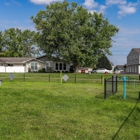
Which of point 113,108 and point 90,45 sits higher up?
point 90,45

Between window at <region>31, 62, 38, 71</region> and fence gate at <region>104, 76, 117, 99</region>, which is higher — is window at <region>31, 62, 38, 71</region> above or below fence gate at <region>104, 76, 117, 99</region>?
above

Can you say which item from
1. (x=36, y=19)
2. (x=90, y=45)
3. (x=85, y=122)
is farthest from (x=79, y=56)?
(x=85, y=122)

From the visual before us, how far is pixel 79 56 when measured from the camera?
132 ft

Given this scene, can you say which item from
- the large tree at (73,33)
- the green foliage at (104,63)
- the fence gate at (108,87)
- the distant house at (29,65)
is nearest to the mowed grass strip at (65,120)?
the fence gate at (108,87)

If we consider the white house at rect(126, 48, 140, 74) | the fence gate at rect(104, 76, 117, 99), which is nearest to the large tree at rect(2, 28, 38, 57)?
the white house at rect(126, 48, 140, 74)

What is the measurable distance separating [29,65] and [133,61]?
30352 millimetres

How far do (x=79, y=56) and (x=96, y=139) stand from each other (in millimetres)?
35551

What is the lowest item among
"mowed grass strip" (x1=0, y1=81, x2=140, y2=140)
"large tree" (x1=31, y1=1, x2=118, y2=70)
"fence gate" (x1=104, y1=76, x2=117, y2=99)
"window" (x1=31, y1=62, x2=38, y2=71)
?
"mowed grass strip" (x1=0, y1=81, x2=140, y2=140)

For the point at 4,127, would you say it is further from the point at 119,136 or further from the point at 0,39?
the point at 0,39

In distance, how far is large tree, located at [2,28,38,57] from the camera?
219 feet

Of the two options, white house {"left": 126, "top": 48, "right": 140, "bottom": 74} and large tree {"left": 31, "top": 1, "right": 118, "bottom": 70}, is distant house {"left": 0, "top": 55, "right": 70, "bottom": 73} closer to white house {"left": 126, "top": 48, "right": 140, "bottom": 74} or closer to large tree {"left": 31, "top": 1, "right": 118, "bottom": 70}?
large tree {"left": 31, "top": 1, "right": 118, "bottom": 70}

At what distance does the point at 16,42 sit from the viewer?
66.8 m

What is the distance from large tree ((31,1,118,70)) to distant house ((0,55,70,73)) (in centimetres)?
313

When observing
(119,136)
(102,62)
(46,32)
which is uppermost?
(46,32)
